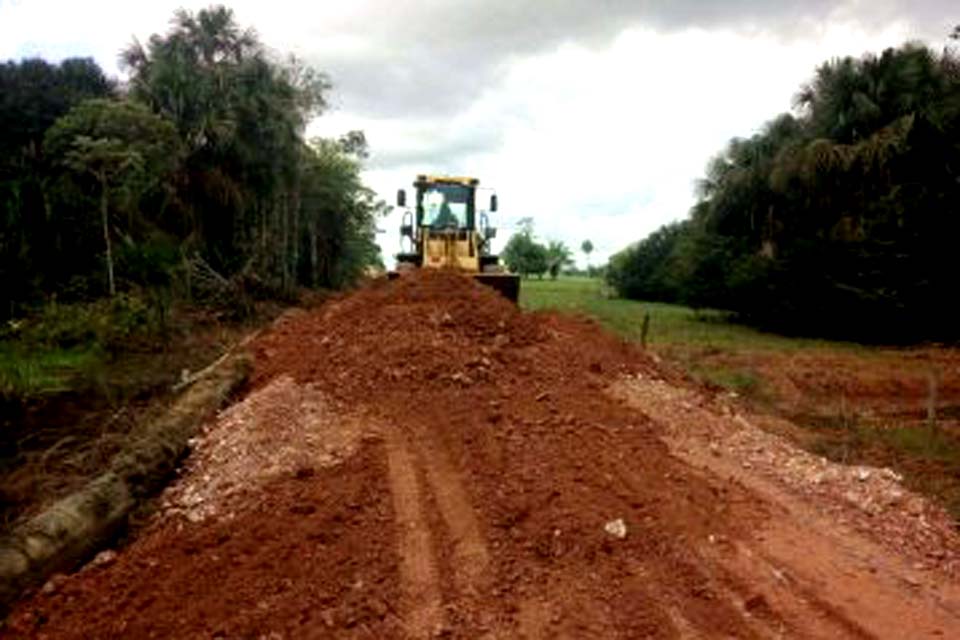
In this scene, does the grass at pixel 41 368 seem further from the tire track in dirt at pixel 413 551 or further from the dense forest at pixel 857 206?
the dense forest at pixel 857 206

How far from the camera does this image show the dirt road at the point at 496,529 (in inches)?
288

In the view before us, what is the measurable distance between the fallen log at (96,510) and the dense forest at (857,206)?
2386 centimetres

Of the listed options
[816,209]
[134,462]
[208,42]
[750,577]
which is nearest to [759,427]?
[750,577]

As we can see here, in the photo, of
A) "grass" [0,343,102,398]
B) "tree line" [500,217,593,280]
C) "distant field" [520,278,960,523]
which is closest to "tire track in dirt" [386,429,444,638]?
"distant field" [520,278,960,523]

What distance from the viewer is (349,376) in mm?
12820

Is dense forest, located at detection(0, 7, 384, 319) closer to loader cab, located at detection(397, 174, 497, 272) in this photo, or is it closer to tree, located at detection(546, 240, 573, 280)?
loader cab, located at detection(397, 174, 497, 272)

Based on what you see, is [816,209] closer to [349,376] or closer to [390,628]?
[349,376]

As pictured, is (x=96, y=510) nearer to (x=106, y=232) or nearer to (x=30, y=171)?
(x=106, y=232)

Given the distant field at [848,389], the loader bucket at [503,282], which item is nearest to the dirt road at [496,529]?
the distant field at [848,389]

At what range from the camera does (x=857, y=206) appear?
3284 centimetres

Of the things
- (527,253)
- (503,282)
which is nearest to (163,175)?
(503,282)

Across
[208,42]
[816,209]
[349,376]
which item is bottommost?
[349,376]

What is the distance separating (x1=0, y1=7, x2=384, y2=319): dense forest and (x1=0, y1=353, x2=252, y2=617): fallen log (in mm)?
12111

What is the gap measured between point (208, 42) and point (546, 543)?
3244 cm
